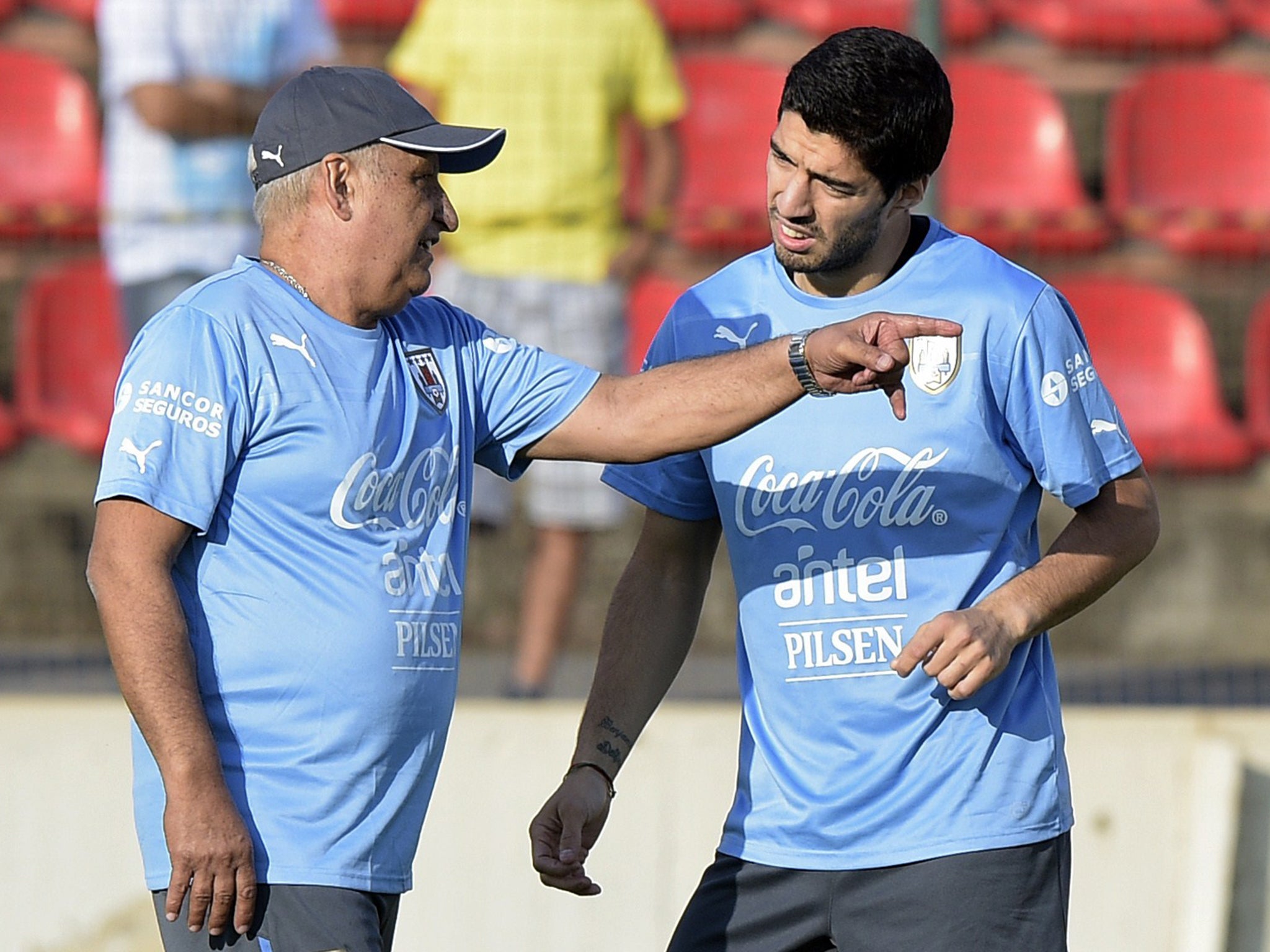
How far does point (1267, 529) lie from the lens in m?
7.14

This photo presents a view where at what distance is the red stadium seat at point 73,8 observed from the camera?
7945 mm

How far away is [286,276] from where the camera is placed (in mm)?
2834

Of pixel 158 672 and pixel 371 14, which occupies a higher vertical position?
pixel 371 14

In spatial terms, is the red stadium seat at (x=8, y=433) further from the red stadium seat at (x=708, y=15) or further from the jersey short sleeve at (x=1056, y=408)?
the jersey short sleeve at (x=1056, y=408)

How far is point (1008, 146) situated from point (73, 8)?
421cm

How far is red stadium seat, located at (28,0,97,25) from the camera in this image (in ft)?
26.1

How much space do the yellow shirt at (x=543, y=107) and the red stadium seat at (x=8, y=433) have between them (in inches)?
76.9

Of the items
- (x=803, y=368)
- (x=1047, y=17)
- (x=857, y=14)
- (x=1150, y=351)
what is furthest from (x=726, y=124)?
(x=803, y=368)

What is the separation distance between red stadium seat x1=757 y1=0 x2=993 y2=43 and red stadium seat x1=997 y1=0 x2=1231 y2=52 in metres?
0.12

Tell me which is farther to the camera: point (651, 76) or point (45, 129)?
point (45, 129)

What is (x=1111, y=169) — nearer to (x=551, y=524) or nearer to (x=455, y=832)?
(x=551, y=524)

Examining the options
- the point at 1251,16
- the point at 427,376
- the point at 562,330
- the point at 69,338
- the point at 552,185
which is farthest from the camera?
the point at 1251,16

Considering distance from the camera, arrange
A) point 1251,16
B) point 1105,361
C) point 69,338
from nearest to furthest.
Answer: point 69,338 < point 1105,361 < point 1251,16

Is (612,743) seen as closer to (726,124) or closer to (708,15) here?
(726,124)
